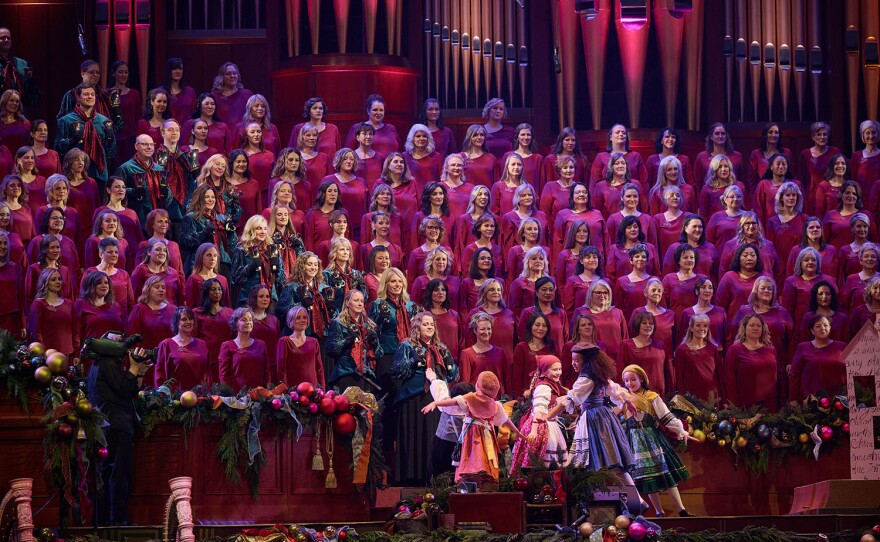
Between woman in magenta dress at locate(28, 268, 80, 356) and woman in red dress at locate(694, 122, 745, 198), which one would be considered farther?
woman in red dress at locate(694, 122, 745, 198)

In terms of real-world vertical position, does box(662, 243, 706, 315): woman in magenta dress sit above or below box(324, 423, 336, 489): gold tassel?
above

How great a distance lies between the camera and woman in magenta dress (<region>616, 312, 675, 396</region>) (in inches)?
415

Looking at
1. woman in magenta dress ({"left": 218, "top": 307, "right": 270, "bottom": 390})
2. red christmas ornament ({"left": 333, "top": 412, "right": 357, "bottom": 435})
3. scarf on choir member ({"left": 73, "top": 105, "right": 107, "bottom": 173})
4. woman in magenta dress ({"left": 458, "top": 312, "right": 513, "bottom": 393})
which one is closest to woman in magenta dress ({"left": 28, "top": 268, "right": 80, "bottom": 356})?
woman in magenta dress ({"left": 218, "top": 307, "right": 270, "bottom": 390})

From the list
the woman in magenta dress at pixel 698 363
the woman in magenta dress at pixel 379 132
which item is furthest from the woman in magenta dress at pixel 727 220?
the woman in magenta dress at pixel 379 132

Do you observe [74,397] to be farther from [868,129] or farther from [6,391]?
[868,129]

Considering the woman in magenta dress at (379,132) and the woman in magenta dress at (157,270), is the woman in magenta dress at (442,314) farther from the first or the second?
the woman in magenta dress at (379,132)

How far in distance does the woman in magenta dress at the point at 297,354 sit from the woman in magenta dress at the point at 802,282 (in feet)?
10.5

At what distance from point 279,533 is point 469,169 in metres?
5.01

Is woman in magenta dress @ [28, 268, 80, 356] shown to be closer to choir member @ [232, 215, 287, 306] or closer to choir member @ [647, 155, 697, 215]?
choir member @ [232, 215, 287, 306]

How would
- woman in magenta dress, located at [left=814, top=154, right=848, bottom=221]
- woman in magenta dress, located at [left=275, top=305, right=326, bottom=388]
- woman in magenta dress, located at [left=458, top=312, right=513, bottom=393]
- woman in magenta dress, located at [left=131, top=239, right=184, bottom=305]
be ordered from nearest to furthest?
woman in magenta dress, located at [left=275, top=305, right=326, bottom=388] < woman in magenta dress, located at [left=458, top=312, right=513, bottom=393] < woman in magenta dress, located at [left=131, top=239, right=184, bottom=305] < woman in magenta dress, located at [left=814, top=154, right=848, bottom=221]

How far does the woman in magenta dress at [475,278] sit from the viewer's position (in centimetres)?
1115

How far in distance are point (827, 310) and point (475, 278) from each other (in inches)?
89.4

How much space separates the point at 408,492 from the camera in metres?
9.63

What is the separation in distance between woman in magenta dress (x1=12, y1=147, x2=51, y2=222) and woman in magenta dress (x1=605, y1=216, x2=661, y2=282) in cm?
382
